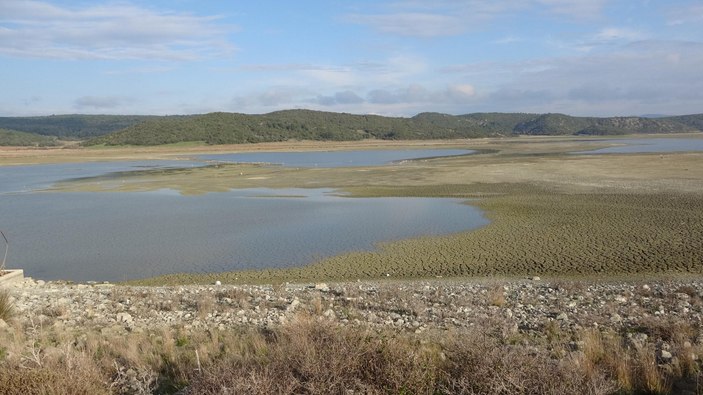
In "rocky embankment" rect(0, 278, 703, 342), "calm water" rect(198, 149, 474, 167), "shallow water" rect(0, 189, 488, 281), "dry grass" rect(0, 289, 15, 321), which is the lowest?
"shallow water" rect(0, 189, 488, 281)

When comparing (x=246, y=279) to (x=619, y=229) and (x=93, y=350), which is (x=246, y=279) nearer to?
(x=93, y=350)

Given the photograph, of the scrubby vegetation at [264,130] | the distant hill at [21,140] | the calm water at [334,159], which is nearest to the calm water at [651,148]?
the calm water at [334,159]

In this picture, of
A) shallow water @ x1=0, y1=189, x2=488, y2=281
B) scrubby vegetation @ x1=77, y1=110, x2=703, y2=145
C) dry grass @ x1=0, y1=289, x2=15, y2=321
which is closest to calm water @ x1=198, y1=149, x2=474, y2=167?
shallow water @ x1=0, y1=189, x2=488, y2=281

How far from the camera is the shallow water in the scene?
1798 centimetres

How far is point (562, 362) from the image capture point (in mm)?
5840

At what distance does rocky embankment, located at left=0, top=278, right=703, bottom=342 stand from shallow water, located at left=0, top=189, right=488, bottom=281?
188 inches

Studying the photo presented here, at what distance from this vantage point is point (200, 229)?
76.6 feet

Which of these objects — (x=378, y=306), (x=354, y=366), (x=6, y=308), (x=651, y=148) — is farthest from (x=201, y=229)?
(x=651, y=148)

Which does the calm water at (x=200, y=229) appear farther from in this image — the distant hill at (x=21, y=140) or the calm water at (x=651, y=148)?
the distant hill at (x=21, y=140)

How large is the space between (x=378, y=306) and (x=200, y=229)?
48.7 ft

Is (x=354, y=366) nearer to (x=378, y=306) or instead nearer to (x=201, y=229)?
(x=378, y=306)

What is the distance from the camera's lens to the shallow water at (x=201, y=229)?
59.0ft

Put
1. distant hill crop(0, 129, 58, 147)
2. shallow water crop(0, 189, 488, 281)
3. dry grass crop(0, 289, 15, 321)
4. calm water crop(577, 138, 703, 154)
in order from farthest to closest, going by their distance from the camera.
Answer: distant hill crop(0, 129, 58, 147), calm water crop(577, 138, 703, 154), shallow water crop(0, 189, 488, 281), dry grass crop(0, 289, 15, 321)

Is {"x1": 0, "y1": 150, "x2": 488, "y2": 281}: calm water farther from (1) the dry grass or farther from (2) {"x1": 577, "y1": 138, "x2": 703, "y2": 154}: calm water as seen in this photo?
(2) {"x1": 577, "y1": 138, "x2": 703, "y2": 154}: calm water
